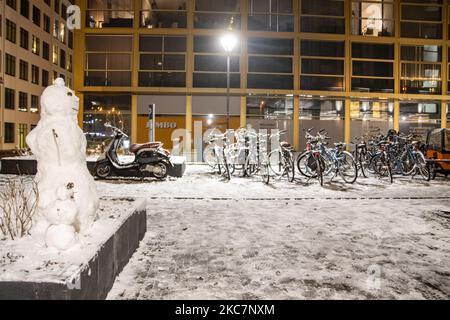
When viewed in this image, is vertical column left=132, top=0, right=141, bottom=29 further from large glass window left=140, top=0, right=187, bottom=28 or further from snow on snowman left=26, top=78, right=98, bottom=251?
snow on snowman left=26, top=78, right=98, bottom=251

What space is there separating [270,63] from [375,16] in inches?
305

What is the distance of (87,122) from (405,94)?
19731 mm

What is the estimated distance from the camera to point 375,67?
26.6 metres

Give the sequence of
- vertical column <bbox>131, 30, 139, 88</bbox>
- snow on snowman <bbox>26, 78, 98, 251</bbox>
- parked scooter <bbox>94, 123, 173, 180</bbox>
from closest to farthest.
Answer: snow on snowman <bbox>26, 78, 98, 251</bbox>
parked scooter <bbox>94, 123, 173, 180</bbox>
vertical column <bbox>131, 30, 139, 88</bbox>

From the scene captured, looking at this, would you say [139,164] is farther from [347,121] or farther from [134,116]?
[347,121]

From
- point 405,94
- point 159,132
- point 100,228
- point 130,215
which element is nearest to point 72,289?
point 100,228

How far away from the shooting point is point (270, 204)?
7805 millimetres

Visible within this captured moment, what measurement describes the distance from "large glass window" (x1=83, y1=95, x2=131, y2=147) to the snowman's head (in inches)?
853

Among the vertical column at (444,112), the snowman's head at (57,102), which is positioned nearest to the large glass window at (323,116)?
the vertical column at (444,112)

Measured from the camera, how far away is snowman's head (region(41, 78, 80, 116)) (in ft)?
11.2

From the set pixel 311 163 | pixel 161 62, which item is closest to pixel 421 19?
pixel 161 62

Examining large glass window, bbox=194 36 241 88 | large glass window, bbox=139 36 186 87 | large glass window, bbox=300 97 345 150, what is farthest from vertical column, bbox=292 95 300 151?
large glass window, bbox=139 36 186 87

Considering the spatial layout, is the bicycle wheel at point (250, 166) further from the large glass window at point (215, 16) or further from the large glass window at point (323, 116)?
the large glass window at point (215, 16)

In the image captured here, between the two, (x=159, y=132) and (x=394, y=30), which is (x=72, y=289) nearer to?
(x=159, y=132)
